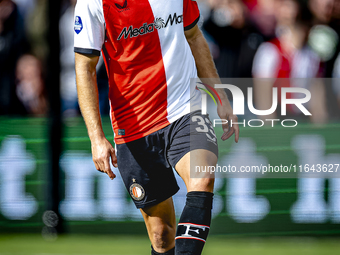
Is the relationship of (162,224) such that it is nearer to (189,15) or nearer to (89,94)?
(89,94)

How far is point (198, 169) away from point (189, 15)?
119 cm

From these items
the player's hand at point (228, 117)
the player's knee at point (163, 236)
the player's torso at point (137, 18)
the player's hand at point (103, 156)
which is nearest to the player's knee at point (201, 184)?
the player's hand at point (103, 156)

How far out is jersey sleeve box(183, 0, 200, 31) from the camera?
3.36 metres

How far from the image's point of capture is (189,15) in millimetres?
3387

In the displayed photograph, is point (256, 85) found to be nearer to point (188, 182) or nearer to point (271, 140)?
point (271, 140)

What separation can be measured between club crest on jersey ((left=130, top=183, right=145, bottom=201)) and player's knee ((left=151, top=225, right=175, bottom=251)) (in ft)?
0.93

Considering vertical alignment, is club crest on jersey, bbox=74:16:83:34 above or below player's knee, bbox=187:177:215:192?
above

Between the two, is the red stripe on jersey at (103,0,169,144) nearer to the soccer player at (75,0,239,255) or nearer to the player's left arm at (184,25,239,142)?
the soccer player at (75,0,239,255)

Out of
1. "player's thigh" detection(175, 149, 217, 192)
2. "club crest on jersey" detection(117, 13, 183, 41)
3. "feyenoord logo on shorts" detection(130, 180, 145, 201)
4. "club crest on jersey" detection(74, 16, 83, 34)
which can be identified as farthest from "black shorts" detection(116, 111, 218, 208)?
"club crest on jersey" detection(74, 16, 83, 34)

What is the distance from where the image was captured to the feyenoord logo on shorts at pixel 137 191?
3.30m

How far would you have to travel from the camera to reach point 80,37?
3082mm

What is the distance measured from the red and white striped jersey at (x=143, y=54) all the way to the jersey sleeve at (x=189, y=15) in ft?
0.05

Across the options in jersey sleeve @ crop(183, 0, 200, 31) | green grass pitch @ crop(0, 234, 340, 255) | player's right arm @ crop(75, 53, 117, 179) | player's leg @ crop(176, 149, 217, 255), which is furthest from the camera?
green grass pitch @ crop(0, 234, 340, 255)

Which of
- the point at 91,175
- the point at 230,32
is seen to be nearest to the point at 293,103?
the point at 230,32
